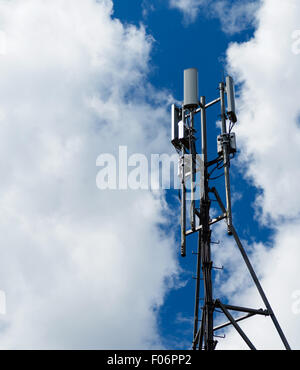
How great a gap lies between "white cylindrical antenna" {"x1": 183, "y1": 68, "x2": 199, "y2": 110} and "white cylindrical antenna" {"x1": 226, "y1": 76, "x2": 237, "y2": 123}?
2200 millimetres

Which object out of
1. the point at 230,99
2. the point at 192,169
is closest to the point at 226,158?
the point at 192,169

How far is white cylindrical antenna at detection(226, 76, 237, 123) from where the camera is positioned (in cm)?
3756

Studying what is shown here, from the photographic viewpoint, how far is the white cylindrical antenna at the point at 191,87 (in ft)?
124

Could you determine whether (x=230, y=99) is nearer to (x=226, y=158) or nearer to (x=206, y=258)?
(x=226, y=158)

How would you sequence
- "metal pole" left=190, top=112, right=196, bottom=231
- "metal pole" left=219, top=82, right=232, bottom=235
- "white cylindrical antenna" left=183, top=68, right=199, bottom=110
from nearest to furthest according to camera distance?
"metal pole" left=219, top=82, right=232, bottom=235
"metal pole" left=190, top=112, right=196, bottom=231
"white cylindrical antenna" left=183, top=68, right=199, bottom=110

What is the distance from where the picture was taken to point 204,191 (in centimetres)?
3678

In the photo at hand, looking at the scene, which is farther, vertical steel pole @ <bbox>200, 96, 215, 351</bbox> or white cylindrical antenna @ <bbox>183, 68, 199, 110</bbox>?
white cylindrical antenna @ <bbox>183, 68, 199, 110</bbox>

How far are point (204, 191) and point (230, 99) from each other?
21.5ft

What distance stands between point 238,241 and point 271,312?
459cm

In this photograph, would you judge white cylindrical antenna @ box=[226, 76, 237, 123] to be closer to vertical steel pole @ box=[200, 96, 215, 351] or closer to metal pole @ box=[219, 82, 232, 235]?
metal pole @ box=[219, 82, 232, 235]

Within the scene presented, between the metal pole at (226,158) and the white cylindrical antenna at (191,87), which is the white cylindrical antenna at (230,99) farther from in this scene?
the white cylindrical antenna at (191,87)
